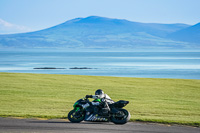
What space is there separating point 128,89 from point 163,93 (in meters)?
3.15

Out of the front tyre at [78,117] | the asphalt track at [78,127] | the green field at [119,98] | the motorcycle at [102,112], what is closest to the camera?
the asphalt track at [78,127]

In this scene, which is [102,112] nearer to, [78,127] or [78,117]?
[78,117]

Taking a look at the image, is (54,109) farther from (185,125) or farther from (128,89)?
(128,89)

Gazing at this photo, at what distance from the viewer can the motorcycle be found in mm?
13297

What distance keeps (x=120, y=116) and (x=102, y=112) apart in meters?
0.69

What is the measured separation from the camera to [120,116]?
43.9 ft

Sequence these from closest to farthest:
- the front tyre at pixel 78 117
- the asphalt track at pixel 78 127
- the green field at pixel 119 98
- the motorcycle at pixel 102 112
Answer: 1. the asphalt track at pixel 78 127
2. the motorcycle at pixel 102 112
3. the front tyre at pixel 78 117
4. the green field at pixel 119 98

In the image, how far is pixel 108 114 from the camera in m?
13.4

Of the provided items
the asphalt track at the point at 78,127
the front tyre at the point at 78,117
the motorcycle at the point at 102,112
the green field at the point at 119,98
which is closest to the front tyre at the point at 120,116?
the motorcycle at the point at 102,112

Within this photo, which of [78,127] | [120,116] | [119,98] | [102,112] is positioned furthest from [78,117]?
[119,98]

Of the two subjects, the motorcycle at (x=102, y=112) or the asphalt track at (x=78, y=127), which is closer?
the asphalt track at (x=78, y=127)

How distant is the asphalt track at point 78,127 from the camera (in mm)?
11898

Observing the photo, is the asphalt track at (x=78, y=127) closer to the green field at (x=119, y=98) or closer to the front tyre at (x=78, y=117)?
the front tyre at (x=78, y=117)

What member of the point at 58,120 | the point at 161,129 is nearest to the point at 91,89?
the point at 58,120
